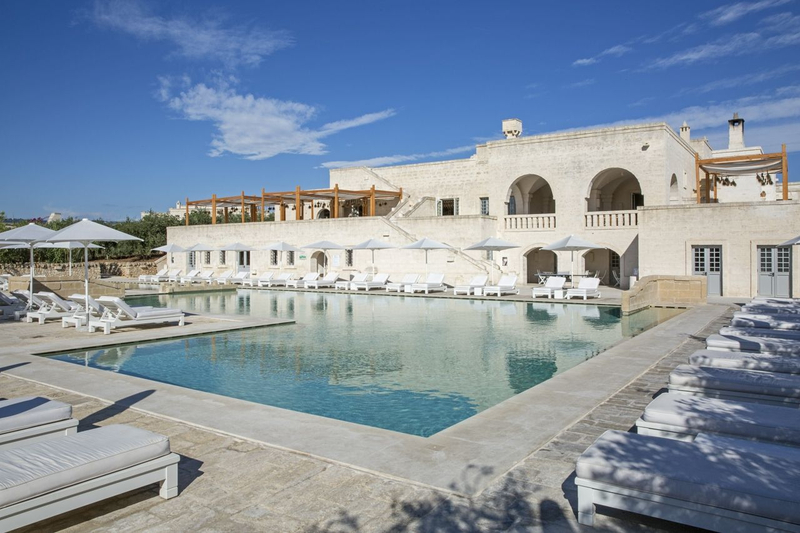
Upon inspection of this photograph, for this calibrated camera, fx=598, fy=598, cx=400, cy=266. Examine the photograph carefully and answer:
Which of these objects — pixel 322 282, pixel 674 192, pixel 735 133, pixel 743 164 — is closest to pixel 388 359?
pixel 322 282

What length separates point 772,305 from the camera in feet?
42.6

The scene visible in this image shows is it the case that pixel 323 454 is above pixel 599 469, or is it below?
below

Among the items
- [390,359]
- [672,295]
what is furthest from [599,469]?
[672,295]

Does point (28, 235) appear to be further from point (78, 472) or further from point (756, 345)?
point (756, 345)

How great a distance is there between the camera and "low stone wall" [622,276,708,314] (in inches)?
702

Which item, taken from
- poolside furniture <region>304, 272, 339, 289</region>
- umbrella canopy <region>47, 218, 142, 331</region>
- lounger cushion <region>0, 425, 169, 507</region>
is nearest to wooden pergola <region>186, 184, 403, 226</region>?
poolside furniture <region>304, 272, 339, 289</region>

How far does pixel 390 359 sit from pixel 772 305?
8.83 metres

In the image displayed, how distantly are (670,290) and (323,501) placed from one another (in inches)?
681

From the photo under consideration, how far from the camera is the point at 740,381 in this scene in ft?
18.6

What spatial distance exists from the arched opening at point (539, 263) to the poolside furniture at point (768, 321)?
61.8 ft

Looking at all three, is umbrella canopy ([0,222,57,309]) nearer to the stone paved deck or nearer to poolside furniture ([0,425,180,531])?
the stone paved deck

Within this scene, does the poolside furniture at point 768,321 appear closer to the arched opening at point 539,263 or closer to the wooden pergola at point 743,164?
the wooden pergola at point 743,164

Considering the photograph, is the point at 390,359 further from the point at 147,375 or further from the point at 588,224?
the point at 588,224

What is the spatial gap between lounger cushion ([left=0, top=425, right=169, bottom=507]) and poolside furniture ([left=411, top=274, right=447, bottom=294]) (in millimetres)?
20125
